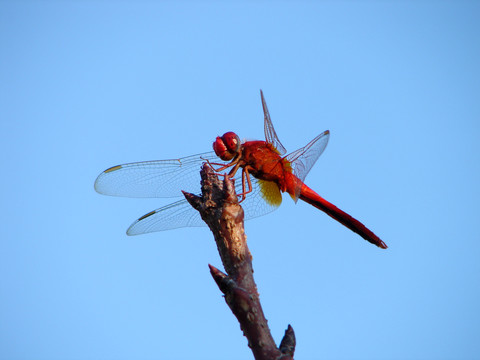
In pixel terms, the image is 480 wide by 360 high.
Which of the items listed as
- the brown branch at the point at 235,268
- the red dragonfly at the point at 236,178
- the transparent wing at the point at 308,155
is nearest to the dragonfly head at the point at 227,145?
the red dragonfly at the point at 236,178

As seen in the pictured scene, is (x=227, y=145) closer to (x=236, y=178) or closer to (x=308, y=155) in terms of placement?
(x=236, y=178)

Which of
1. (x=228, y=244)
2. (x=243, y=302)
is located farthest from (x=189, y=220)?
(x=243, y=302)

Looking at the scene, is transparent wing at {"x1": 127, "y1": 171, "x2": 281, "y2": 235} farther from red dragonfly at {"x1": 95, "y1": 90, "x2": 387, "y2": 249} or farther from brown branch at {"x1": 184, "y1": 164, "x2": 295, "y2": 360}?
brown branch at {"x1": 184, "y1": 164, "x2": 295, "y2": 360}

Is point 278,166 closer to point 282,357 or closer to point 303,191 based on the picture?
point 303,191

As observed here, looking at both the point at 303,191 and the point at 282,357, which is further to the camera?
the point at 303,191

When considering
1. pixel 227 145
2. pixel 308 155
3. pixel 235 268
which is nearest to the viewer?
pixel 235 268

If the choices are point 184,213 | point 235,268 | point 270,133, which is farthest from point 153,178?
point 235,268
